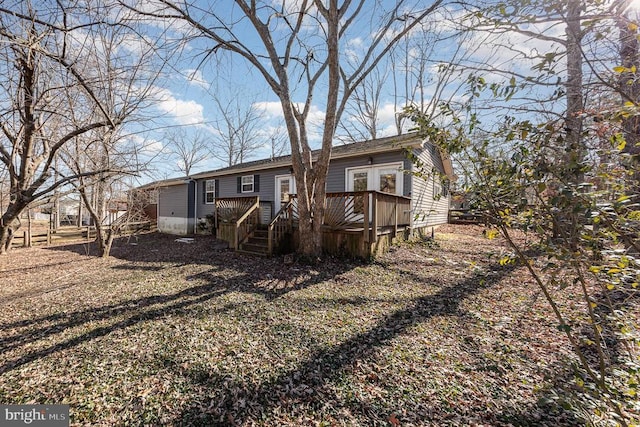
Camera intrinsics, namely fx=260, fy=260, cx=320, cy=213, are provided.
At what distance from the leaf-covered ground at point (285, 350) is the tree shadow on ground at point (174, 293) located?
30 millimetres

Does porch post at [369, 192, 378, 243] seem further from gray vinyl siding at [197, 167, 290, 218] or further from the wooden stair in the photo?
gray vinyl siding at [197, 167, 290, 218]

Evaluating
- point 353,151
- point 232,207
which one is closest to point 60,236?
point 232,207

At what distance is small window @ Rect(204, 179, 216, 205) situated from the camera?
15.3 m

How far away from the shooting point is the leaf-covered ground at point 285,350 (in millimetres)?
2260

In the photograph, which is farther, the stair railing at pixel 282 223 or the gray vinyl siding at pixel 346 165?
the gray vinyl siding at pixel 346 165

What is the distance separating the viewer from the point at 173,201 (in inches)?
657

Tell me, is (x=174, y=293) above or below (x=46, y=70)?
below

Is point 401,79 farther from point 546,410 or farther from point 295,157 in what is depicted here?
point 546,410

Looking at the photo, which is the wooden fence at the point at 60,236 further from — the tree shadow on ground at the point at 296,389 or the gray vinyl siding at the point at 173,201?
the tree shadow on ground at the point at 296,389

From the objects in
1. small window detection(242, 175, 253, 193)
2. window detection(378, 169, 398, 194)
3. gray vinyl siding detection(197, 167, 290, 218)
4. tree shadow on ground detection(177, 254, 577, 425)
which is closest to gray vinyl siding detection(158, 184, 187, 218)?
gray vinyl siding detection(197, 167, 290, 218)

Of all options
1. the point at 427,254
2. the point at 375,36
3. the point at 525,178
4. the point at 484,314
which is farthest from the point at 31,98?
the point at 427,254

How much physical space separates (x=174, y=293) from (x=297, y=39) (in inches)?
296

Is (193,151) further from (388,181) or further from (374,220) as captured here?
(374,220)

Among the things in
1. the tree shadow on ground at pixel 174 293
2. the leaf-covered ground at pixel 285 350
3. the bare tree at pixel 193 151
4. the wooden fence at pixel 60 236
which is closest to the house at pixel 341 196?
the tree shadow on ground at pixel 174 293
